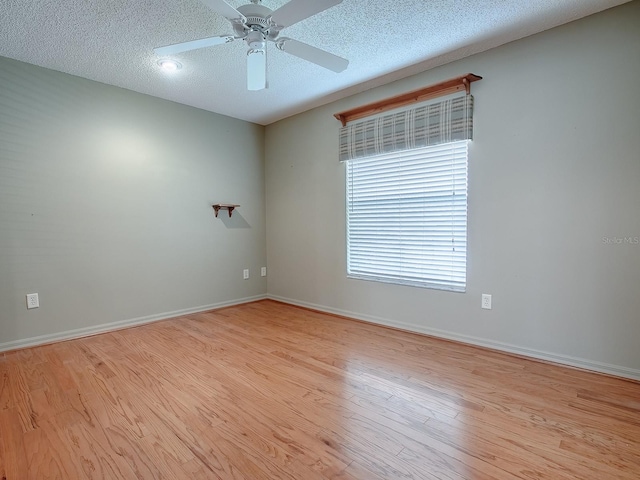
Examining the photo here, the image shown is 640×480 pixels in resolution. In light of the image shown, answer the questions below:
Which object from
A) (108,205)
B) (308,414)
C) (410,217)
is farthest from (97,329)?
(410,217)

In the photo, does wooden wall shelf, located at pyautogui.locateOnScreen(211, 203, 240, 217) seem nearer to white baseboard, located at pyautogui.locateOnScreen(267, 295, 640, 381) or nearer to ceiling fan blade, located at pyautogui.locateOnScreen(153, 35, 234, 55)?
white baseboard, located at pyautogui.locateOnScreen(267, 295, 640, 381)

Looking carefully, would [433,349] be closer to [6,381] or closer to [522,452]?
[522,452]

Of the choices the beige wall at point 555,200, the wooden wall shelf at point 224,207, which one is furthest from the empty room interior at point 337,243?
Answer: the wooden wall shelf at point 224,207

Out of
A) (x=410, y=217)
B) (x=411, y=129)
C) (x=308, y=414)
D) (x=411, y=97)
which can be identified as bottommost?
(x=308, y=414)

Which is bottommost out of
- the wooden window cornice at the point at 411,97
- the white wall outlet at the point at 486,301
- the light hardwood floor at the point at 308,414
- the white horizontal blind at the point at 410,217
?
the light hardwood floor at the point at 308,414

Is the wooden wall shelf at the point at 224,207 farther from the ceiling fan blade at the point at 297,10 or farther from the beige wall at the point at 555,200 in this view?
the ceiling fan blade at the point at 297,10

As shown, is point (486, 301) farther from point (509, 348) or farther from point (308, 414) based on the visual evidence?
point (308, 414)

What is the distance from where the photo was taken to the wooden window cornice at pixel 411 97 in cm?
265

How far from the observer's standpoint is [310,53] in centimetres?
202

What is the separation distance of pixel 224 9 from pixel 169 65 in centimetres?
139

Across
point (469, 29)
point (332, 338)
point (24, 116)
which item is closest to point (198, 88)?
point (24, 116)

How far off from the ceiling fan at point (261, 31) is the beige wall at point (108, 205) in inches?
62.5

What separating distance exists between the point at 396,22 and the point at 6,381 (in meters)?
3.51

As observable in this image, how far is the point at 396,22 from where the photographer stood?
7.17ft
